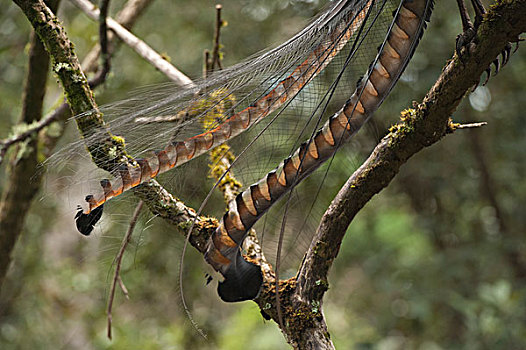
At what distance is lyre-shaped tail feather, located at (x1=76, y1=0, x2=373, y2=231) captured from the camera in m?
0.62

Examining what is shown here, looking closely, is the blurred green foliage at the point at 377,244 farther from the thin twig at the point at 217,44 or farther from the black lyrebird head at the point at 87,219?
the black lyrebird head at the point at 87,219

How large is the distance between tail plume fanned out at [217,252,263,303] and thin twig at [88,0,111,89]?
753 millimetres

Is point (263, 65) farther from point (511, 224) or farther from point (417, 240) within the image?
point (417, 240)

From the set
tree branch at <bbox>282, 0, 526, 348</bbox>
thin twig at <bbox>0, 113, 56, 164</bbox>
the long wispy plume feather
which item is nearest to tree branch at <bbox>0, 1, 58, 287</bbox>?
thin twig at <bbox>0, 113, 56, 164</bbox>

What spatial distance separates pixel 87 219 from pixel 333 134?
0.34 meters

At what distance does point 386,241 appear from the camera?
7.79 ft

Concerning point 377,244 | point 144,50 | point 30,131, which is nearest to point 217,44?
point 144,50

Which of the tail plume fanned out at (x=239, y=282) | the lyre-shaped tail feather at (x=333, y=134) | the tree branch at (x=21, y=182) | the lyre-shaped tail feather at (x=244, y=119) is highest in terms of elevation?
the tree branch at (x=21, y=182)

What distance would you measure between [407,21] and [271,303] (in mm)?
415

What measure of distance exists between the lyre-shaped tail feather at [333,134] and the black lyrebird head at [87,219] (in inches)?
7.8

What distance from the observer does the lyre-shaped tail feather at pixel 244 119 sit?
621 millimetres

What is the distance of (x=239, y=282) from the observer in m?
0.60

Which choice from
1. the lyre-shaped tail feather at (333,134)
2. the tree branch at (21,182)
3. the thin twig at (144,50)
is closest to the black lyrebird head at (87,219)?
the lyre-shaped tail feather at (333,134)

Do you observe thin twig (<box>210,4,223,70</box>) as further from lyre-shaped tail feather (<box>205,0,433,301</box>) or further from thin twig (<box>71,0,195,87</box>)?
lyre-shaped tail feather (<box>205,0,433,301</box>)
